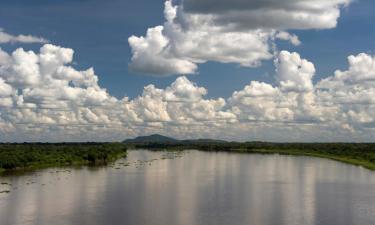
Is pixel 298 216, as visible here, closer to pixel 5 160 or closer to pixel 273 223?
pixel 273 223

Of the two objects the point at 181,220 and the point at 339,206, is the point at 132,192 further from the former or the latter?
the point at 339,206

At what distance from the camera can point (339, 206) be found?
147ft

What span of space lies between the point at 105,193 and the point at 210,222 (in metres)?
19.9

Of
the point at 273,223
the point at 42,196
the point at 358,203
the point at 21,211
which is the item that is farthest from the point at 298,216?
the point at 42,196

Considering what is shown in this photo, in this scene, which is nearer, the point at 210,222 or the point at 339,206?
the point at 210,222

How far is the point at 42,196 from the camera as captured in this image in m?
52.1

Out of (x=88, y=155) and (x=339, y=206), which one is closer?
(x=339, y=206)

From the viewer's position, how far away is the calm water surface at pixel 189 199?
39156 millimetres

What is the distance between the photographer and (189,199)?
4906 centimetres

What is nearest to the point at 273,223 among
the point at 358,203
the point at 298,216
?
the point at 298,216

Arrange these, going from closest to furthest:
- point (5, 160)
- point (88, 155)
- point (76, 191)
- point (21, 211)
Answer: point (21, 211) < point (76, 191) < point (5, 160) < point (88, 155)

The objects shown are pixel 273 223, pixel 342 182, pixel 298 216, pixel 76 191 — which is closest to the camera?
pixel 273 223

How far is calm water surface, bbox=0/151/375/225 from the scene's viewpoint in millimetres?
39156

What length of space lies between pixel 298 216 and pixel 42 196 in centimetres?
2960
